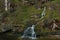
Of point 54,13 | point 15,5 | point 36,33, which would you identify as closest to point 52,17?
point 54,13

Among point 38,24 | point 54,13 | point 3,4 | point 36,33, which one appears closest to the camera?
point 36,33

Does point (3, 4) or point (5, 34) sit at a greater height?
point (3, 4)

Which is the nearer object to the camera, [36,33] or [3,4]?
[36,33]

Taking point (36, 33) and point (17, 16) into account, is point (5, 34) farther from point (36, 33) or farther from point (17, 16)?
point (17, 16)

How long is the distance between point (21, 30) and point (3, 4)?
13550mm

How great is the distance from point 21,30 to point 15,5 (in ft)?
40.0

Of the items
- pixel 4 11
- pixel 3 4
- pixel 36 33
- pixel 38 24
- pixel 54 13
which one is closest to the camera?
pixel 36 33

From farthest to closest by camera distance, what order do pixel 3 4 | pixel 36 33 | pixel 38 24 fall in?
1. pixel 3 4
2. pixel 38 24
3. pixel 36 33

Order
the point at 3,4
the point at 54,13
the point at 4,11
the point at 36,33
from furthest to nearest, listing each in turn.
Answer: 1. the point at 3,4
2. the point at 4,11
3. the point at 54,13
4. the point at 36,33

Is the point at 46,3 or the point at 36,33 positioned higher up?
the point at 46,3

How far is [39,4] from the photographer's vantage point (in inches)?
1758

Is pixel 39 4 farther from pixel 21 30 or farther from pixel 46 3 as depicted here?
pixel 21 30

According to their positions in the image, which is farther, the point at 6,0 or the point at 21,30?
the point at 6,0

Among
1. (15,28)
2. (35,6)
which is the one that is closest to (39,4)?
(35,6)
